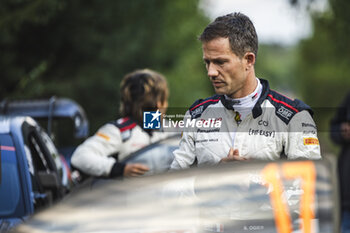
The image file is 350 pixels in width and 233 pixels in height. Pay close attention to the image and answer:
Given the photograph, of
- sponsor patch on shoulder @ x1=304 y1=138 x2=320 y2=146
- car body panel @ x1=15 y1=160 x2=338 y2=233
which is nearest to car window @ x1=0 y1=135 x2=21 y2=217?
car body panel @ x1=15 y1=160 x2=338 y2=233

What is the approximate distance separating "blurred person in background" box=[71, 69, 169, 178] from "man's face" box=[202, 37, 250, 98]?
142 cm

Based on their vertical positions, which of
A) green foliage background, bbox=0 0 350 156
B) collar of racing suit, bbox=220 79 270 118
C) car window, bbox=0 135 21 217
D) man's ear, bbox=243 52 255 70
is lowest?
car window, bbox=0 135 21 217

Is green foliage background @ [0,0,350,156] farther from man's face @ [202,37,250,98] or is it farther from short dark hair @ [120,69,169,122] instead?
man's face @ [202,37,250,98]

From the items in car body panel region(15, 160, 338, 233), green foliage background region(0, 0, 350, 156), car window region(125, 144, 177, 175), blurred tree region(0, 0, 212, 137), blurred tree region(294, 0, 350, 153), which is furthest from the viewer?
blurred tree region(294, 0, 350, 153)

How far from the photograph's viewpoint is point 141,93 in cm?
486

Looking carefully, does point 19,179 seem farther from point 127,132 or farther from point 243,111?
point 243,111


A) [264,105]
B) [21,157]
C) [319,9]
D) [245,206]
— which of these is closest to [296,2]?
[319,9]

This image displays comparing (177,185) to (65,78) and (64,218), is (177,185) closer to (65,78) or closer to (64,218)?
(64,218)

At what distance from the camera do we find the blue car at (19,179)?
4.43m

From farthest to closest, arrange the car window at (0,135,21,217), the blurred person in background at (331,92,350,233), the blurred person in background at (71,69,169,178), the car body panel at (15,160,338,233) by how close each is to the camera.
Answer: the blurred person in background at (331,92,350,233), the blurred person in background at (71,69,169,178), the car window at (0,135,21,217), the car body panel at (15,160,338,233)

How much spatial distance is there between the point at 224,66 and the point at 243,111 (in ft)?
0.80

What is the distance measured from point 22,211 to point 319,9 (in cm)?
637

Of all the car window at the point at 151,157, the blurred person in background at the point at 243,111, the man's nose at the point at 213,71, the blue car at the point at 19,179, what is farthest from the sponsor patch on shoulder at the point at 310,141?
the blue car at the point at 19,179

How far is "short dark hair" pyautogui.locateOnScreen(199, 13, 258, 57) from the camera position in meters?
3.09
